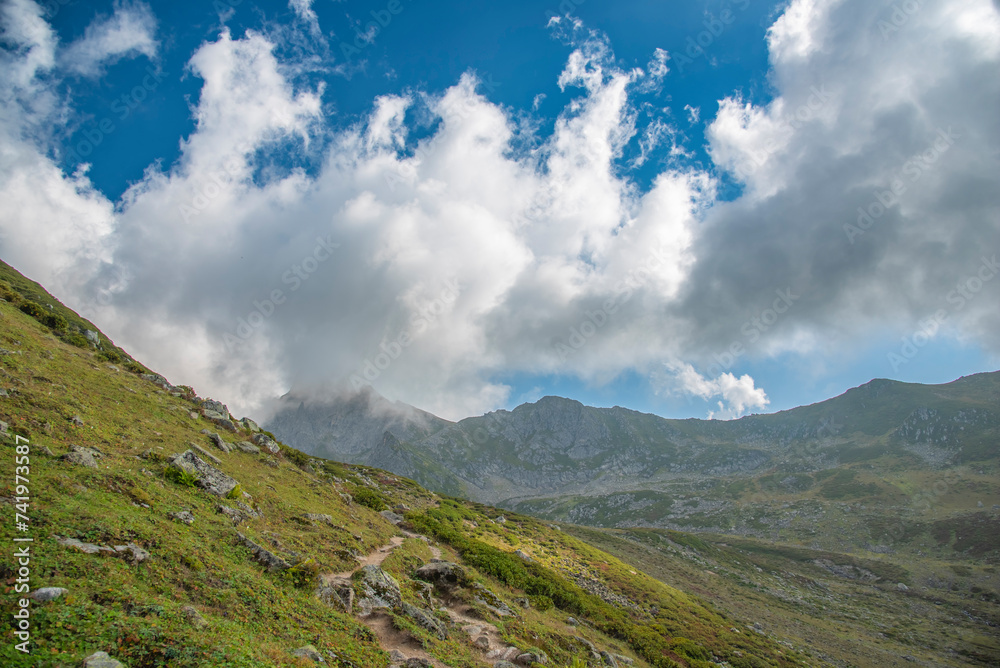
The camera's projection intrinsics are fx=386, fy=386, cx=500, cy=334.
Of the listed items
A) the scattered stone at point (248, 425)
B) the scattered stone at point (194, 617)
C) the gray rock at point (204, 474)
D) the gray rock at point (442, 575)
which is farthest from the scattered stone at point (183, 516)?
the scattered stone at point (248, 425)

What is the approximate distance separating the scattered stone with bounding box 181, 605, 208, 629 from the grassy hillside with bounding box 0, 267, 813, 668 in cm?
5

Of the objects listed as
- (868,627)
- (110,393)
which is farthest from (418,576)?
(868,627)

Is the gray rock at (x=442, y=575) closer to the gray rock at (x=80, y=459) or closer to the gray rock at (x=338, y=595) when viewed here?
the gray rock at (x=338, y=595)

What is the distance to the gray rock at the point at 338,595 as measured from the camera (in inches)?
693

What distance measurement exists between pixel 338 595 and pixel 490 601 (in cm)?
1273

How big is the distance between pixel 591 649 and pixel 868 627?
97.7m

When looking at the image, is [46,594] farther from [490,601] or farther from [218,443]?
[218,443]

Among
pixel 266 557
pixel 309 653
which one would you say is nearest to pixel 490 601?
pixel 266 557

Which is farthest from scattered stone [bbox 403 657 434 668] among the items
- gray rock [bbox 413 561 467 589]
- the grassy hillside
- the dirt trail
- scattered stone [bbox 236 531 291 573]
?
gray rock [bbox 413 561 467 589]

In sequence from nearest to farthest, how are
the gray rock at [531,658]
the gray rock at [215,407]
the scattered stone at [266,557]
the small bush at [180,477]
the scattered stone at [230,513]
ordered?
the scattered stone at [266,557] → the gray rock at [531,658] → the scattered stone at [230,513] → the small bush at [180,477] → the gray rock at [215,407]

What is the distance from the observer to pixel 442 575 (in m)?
27.2

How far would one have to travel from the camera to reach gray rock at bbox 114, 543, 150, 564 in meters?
13.1

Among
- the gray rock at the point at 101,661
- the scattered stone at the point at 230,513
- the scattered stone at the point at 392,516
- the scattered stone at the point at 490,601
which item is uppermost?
the scattered stone at the point at 230,513

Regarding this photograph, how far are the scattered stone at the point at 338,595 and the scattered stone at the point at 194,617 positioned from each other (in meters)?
6.51
